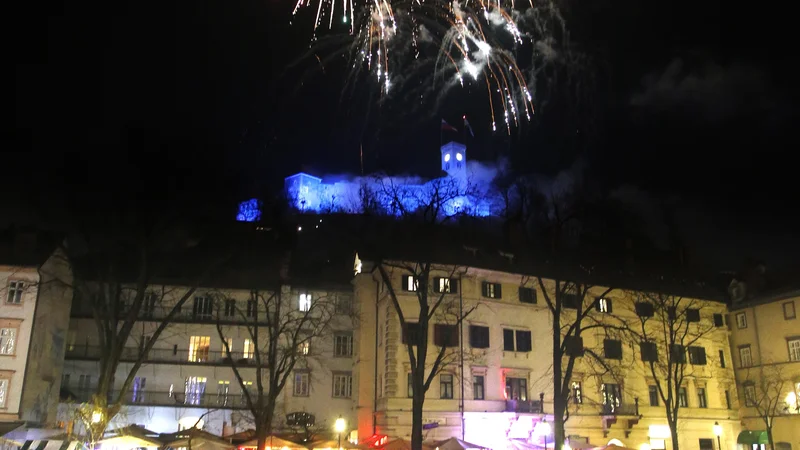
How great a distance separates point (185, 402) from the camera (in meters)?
52.7

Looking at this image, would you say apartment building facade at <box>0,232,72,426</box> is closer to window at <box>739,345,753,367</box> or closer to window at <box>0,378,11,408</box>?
window at <box>0,378,11,408</box>

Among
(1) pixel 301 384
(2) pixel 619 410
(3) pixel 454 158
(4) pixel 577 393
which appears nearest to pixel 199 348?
(1) pixel 301 384

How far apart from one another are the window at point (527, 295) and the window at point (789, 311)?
20.0 m

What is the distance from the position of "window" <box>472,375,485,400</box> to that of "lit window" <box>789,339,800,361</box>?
24524 millimetres

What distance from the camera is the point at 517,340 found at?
48375 millimetres

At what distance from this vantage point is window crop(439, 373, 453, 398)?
147 feet

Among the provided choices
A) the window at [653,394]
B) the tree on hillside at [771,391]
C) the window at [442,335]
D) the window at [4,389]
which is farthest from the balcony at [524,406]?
the window at [4,389]

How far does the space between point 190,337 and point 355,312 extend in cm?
1380

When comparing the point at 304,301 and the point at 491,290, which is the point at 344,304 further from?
the point at 491,290

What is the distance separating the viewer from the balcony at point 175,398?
52219mm

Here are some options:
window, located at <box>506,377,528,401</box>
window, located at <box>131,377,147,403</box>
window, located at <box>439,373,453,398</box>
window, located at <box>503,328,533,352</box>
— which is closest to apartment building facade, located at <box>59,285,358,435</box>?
window, located at <box>131,377,147,403</box>

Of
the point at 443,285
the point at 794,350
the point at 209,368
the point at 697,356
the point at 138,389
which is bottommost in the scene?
the point at 138,389

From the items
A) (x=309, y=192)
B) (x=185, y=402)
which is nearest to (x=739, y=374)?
(x=185, y=402)

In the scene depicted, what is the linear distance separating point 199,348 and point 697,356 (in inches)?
1551
